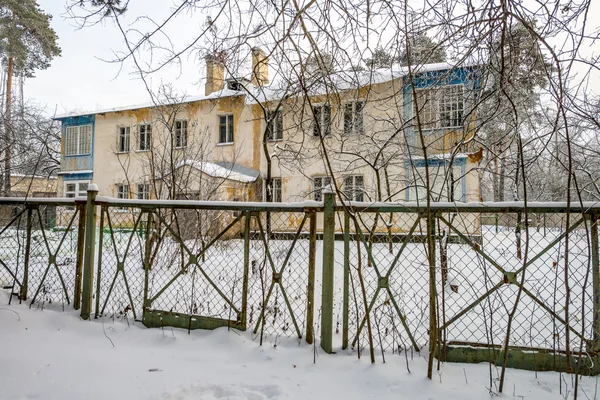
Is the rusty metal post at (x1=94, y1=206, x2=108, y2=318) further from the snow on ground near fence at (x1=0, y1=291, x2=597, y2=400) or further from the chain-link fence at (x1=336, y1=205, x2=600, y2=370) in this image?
the chain-link fence at (x1=336, y1=205, x2=600, y2=370)

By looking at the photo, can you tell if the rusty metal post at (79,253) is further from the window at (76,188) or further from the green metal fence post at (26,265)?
the window at (76,188)

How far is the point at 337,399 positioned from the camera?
2.16 m

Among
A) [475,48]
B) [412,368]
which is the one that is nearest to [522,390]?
[412,368]

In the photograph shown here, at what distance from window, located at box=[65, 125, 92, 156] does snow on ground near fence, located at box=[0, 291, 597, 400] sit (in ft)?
53.5

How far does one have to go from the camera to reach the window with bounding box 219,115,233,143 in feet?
48.4

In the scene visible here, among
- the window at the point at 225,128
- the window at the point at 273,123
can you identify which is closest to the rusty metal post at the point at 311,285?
the window at the point at 273,123

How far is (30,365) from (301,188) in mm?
11339

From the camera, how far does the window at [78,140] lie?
16844 mm

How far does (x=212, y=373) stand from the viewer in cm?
240

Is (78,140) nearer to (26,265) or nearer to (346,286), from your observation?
(26,265)

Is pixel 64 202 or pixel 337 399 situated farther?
pixel 64 202

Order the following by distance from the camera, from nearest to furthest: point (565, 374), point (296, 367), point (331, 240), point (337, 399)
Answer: point (337, 399)
point (565, 374)
point (296, 367)
point (331, 240)

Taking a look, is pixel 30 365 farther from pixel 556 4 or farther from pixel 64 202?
pixel 556 4

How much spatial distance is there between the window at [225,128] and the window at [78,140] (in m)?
6.89
